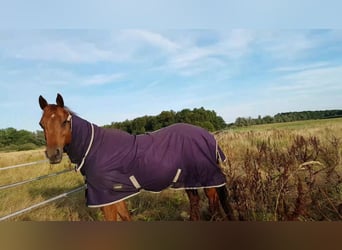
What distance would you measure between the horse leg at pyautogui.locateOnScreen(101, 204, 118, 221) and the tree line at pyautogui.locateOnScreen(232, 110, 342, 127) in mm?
819

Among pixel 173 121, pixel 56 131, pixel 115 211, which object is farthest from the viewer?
pixel 173 121

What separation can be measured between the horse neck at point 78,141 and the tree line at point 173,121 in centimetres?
23

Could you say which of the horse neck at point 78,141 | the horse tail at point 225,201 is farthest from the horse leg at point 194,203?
the horse neck at point 78,141

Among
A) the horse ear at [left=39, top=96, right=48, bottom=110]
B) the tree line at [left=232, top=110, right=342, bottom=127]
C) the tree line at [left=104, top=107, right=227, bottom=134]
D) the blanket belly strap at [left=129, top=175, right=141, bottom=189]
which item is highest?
the horse ear at [left=39, top=96, right=48, bottom=110]

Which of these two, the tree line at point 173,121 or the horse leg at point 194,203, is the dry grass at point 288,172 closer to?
the tree line at point 173,121

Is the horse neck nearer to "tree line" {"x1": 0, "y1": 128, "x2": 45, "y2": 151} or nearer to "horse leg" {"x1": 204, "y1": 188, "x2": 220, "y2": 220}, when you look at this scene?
"tree line" {"x1": 0, "y1": 128, "x2": 45, "y2": 151}

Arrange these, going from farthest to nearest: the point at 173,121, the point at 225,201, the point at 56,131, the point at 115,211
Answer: the point at 173,121 → the point at 225,201 → the point at 115,211 → the point at 56,131

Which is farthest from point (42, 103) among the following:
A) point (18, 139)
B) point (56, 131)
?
point (18, 139)

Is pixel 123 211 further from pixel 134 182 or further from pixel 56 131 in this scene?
pixel 56 131

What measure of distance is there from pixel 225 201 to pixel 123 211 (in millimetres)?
580

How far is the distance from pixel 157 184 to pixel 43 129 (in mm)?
669

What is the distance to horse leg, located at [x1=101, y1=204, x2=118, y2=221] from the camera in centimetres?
195

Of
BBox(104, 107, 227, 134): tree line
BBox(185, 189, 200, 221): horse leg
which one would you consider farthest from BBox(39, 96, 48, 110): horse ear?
BBox(185, 189, 200, 221): horse leg

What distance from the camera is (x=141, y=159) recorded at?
192 centimetres
